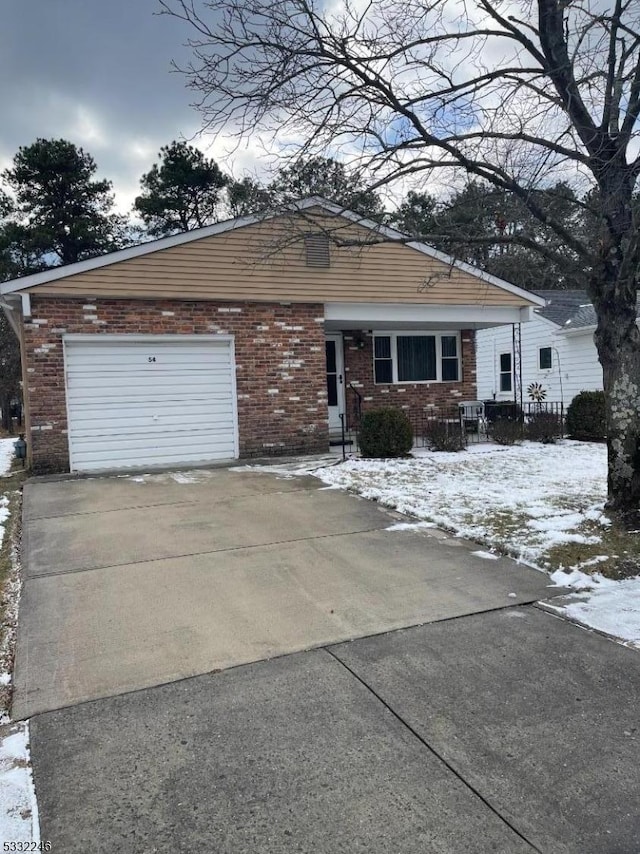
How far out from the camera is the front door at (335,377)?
13.4 meters

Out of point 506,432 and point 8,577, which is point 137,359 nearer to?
point 8,577

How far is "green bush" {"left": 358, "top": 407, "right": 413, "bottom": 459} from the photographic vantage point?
10.2 meters

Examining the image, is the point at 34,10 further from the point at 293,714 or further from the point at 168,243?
the point at 293,714

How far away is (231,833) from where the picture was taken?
2.04m

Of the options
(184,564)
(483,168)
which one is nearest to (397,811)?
(184,564)

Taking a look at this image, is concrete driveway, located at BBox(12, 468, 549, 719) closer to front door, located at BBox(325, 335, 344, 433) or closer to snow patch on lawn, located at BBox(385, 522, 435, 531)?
snow patch on lawn, located at BBox(385, 522, 435, 531)

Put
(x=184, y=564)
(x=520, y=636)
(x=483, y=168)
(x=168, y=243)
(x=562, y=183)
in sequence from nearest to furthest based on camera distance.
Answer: (x=520, y=636) → (x=184, y=564) → (x=483, y=168) → (x=562, y=183) → (x=168, y=243)

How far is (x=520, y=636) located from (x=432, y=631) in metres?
0.52

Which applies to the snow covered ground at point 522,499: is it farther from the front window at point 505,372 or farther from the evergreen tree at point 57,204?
the evergreen tree at point 57,204

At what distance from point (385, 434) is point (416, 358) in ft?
14.6

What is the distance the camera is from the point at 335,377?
13516 mm

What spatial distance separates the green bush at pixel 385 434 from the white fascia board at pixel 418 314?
2.51 m

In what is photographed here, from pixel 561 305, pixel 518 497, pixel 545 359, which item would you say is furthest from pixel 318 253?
pixel 561 305

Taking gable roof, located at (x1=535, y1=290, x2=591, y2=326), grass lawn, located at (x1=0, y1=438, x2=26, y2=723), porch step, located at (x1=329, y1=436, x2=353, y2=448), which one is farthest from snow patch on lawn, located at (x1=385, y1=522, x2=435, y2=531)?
gable roof, located at (x1=535, y1=290, x2=591, y2=326)
